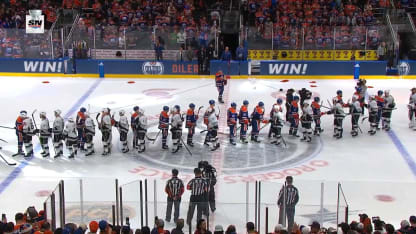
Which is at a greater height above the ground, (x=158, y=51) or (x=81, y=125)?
(x=158, y=51)

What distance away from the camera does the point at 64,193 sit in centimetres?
992

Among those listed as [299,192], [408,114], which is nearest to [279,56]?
[408,114]

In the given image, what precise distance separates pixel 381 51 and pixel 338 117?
851 cm

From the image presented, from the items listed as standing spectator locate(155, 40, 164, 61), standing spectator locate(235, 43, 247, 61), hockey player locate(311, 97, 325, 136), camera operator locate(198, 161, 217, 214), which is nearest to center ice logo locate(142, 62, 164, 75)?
standing spectator locate(155, 40, 164, 61)

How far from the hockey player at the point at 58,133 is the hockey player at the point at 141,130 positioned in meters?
1.72

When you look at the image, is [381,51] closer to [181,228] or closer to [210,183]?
[210,183]

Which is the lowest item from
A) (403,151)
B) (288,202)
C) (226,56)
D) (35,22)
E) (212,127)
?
(403,151)

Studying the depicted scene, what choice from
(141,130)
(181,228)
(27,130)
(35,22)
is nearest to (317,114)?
(141,130)

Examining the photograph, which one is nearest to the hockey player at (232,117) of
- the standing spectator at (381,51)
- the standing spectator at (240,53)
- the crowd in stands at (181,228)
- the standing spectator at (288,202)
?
the standing spectator at (288,202)

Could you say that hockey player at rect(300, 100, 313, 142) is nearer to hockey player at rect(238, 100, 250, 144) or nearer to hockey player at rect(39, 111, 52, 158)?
hockey player at rect(238, 100, 250, 144)

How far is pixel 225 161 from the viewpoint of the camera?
1488 cm

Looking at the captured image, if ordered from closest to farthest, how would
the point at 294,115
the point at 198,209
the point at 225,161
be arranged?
the point at 198,209 → the point at 225,161 → the point at 294,115

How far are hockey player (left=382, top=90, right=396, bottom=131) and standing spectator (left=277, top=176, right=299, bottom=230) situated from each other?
7606 millimetres

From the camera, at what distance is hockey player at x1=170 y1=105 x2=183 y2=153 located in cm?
1509
